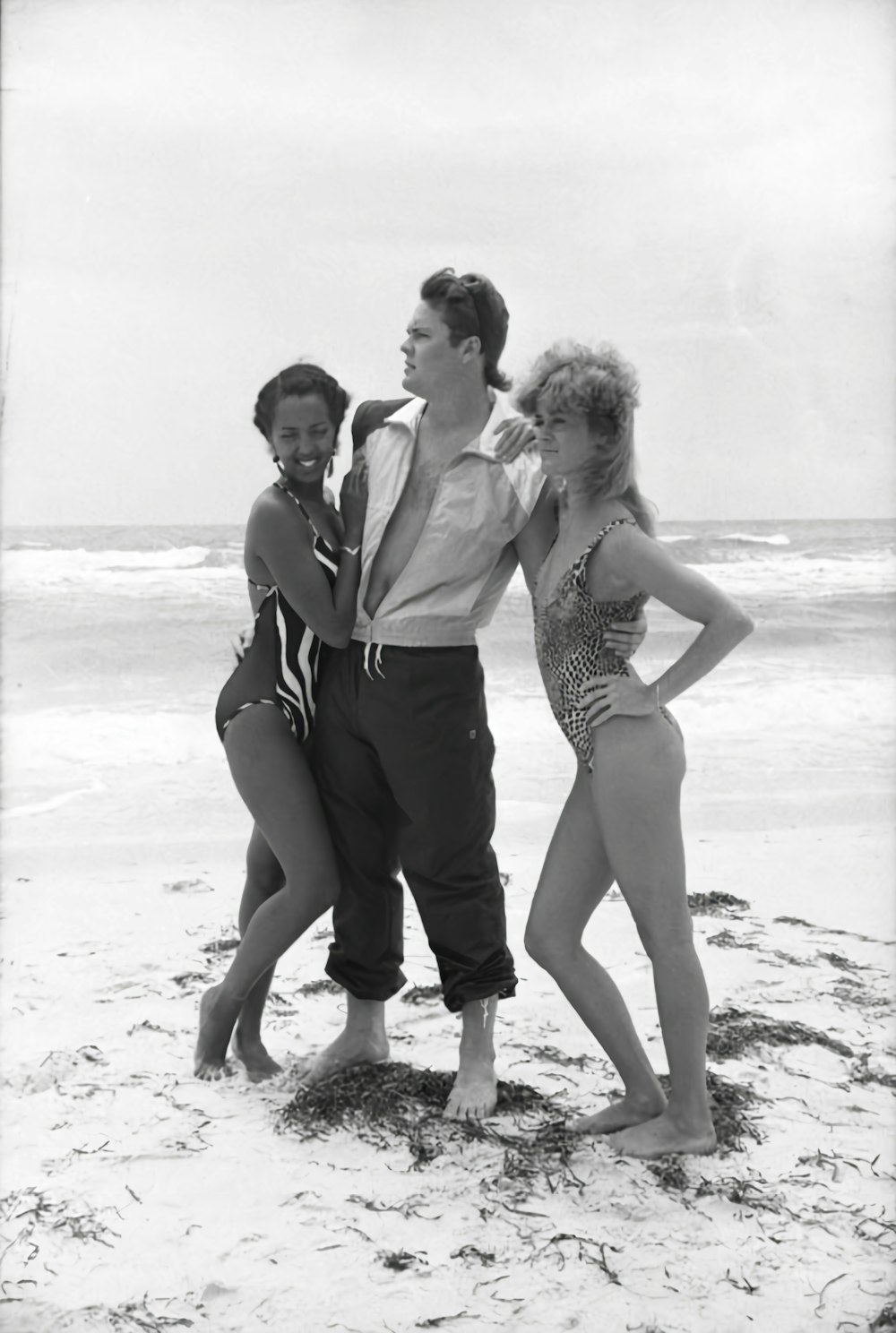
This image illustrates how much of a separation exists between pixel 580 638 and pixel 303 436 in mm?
884

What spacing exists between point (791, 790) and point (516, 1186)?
6.14 m

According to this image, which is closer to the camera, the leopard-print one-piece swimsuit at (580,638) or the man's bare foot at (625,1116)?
the leopard-print one-piece swimsuit at (580,638)

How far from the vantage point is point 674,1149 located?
9.90 feet

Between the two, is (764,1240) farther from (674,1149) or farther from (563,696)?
A: (563,696)

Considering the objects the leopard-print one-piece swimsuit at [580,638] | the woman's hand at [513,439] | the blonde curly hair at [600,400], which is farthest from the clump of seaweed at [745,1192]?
the woman's hand at [513,439]

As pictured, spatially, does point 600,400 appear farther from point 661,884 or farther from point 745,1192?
point 745,1192

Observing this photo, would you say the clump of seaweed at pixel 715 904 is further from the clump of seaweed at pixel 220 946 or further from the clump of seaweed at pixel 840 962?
the clump of seaweed at pixel 220 946

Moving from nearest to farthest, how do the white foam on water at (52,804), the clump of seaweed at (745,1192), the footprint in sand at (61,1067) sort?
the clump of seaweed at (745,1192) < the footprint in sand at (61,1067) < the white foam on water at (52,804)

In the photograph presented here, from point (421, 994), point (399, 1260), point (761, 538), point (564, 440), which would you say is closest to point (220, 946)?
point (421, 994)

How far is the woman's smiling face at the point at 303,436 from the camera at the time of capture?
3.20 meters

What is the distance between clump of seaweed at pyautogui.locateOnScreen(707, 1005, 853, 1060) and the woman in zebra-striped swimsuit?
127cm

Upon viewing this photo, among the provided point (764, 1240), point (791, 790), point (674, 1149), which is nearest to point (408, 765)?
point (674, 1149)

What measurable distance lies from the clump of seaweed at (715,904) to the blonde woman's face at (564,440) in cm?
269

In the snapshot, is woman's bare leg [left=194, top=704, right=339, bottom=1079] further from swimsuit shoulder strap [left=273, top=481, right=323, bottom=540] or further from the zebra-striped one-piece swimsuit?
swimsuit shoulder strap [left=273, top=481, right=323, bottom=540]
